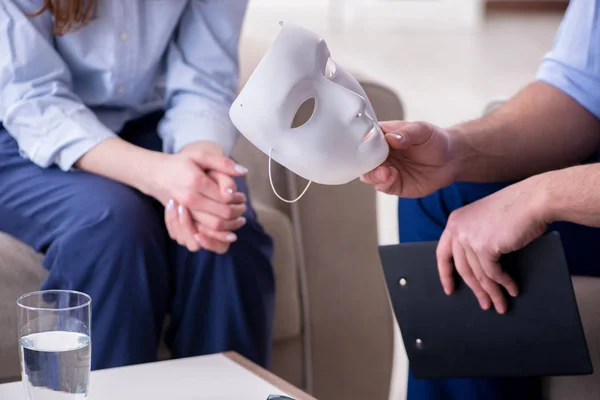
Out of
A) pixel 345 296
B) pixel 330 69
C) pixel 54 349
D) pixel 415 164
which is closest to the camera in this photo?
pixel 54 349

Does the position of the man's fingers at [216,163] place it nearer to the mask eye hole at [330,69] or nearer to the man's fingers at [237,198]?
the man's fingers at [237,198]

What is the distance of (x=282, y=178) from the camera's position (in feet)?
5.24

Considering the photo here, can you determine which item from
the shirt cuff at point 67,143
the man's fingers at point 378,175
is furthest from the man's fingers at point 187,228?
the man's fingers at point 378,175

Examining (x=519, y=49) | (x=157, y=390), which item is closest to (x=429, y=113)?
(x=519, y=49)

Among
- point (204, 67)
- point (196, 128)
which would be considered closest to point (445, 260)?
point (196, 128)

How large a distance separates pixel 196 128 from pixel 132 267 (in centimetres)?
27

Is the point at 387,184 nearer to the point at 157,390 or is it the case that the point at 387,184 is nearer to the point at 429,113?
the point at 157,390

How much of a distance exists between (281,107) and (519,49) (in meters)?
5.36

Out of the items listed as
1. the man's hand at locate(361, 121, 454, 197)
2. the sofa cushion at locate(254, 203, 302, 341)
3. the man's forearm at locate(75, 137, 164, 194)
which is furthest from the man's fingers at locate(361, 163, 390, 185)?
the sofa cushion at locate(254, 203, 302, 341)

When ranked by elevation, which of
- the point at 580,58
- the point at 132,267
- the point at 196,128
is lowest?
the point at 132,267

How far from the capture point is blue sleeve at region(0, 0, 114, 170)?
4.24ft

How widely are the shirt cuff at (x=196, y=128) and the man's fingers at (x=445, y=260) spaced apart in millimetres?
459

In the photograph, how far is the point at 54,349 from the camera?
813mm

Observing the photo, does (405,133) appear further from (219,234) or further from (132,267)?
(132,267)
